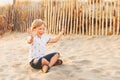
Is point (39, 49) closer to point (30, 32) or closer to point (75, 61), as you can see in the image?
point (30, 32)

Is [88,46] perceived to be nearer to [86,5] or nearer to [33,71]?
[86,5]

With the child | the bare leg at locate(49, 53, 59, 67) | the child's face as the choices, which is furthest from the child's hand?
the bare leg at locate(49, 53, 59, 67)

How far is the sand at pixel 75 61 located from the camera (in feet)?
16.5

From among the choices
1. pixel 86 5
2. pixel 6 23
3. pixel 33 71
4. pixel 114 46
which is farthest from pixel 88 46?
pixel 6 23

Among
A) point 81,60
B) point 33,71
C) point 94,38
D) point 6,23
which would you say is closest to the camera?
point 33,71

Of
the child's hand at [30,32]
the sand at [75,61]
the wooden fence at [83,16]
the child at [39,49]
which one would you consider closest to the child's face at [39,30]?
the child at [39,49]

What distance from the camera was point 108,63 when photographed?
5.57m

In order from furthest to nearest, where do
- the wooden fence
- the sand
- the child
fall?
the wooden fence
the child
the sand

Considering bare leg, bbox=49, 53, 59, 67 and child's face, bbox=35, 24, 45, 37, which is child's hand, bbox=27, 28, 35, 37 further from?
bare leg, bbox=49, 53, 59, 67

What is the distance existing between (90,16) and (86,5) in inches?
13.5

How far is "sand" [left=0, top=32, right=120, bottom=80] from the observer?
5.04m

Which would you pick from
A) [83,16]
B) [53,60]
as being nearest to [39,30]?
[53,60]

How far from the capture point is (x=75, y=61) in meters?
5.79

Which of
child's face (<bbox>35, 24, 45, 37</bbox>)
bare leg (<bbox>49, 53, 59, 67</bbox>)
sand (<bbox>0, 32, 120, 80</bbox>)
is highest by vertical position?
child's face (<bbox>35, 24, 45, 37</bbox>)
